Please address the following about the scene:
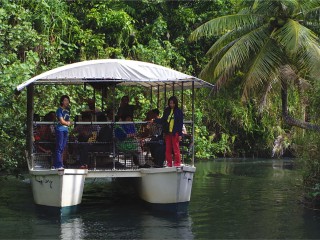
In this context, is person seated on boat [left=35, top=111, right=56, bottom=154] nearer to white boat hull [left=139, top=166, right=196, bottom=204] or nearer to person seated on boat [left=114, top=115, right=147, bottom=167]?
person seated on boat [left=114, top=115, right=147, bottom=167]

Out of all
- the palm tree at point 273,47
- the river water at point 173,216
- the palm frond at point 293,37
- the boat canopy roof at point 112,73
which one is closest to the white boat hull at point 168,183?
the river water at point 173,216

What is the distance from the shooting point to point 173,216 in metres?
13.4

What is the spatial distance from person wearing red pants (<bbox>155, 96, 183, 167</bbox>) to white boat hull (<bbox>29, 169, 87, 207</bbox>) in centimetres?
196

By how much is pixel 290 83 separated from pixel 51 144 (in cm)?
730

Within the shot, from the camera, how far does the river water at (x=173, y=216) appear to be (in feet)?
38.1

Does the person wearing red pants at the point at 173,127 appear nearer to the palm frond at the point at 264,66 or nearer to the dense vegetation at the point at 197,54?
the dense vegetation at the point at 197,54

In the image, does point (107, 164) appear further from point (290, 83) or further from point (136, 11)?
point (136, 11)

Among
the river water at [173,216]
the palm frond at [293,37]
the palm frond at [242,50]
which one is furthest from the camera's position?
the palm frond at [242,50]

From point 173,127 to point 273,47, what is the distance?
541cm

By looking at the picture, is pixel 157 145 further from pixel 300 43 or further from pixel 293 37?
pixel 300 43

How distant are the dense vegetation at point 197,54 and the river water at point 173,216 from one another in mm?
1227

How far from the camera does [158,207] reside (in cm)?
1399

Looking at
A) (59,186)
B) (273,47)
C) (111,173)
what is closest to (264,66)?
(273,47)

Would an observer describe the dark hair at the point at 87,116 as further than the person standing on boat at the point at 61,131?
Yes
